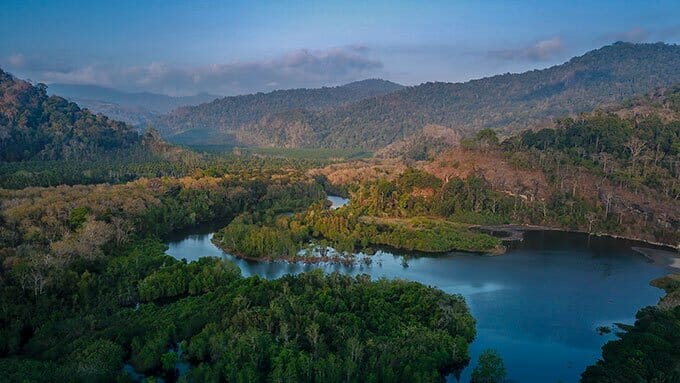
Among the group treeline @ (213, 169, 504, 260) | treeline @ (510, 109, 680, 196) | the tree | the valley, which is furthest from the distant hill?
the tree

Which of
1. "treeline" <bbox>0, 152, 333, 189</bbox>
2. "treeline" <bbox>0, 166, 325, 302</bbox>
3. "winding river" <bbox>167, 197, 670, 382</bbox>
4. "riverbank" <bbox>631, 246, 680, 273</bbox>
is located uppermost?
"treeline" <bbox>0, 152, 333, 189</bbox>

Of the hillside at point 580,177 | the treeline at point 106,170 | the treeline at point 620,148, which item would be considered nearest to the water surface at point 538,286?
the hillside at point 580,177

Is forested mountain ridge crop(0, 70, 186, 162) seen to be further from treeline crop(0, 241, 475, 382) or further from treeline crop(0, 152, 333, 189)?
treeline crop(0, 241, 475, 382)

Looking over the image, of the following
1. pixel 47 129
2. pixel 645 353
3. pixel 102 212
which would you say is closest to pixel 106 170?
pixel 47 129

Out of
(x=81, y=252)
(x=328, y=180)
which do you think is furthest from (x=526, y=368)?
(x=328, y=180)

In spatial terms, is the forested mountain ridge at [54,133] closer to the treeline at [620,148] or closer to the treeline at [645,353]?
the treeline at [620,148]

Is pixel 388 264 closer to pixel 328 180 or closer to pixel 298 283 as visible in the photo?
pixel 298 283
